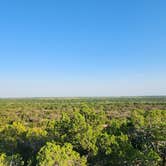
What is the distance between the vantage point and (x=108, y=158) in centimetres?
1866

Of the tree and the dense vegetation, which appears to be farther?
the dense vegetation

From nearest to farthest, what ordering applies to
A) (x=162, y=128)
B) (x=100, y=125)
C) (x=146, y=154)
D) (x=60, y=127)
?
1. (x=146, y=154)
2. (x=162, y=128)
3. (x=60, y=127)
4. (x=100, y=125)

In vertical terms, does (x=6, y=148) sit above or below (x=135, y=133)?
below

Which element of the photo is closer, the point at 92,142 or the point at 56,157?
the point at 56,157

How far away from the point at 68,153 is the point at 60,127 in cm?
457

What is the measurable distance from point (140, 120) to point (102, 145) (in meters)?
3.76

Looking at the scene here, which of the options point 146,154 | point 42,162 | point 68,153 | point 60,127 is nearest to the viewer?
point 42,162

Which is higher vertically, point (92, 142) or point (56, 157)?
point (92, 142)

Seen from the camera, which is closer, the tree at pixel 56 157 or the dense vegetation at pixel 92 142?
the tree at pixel 56 157

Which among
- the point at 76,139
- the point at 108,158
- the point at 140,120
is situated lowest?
the point at 108,158

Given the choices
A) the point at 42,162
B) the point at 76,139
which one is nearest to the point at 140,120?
the point at 76,139

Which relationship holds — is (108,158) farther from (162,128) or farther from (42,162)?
(42,162)

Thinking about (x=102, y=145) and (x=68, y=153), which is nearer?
(x=68, y=153)

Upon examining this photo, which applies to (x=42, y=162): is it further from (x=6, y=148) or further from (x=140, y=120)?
(x=140, y=120)
